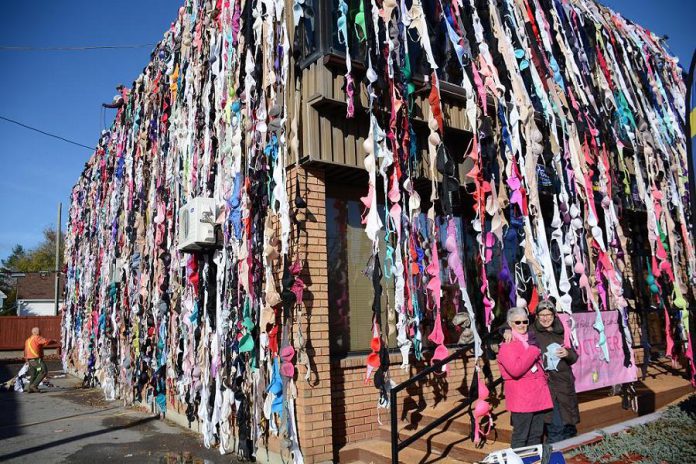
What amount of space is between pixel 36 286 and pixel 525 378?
48742mm

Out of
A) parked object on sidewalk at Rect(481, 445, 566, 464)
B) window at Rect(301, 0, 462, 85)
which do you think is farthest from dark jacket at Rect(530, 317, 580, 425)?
window at Rect(301, 0, 462, 85)

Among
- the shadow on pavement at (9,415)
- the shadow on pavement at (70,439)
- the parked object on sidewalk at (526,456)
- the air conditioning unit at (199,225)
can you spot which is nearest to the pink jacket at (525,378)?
the parked object on sidewalk at (526,456)

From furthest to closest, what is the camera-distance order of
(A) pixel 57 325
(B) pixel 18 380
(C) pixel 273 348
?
(A) pixel 57 325
(B) pixel 18 380
(C) pixel 273 348

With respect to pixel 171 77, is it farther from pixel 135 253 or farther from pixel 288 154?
pixel 288 154

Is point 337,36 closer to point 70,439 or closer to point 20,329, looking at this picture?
point 70,439

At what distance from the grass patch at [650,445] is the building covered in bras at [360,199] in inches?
50.6

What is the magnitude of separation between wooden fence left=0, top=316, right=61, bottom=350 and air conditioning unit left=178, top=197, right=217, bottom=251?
24.6 m

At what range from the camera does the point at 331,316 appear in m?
6.12

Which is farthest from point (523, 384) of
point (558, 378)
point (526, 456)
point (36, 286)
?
point (36, 286)

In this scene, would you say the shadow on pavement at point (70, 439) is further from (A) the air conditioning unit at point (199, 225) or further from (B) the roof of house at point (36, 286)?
(B) the roof of house at point (36, 286)

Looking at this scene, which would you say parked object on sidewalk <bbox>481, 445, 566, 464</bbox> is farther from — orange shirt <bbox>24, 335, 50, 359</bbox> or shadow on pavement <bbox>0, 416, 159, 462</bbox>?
orange shirt <bbox>24, 335, 50, 359</bbox>

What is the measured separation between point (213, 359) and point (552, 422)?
3981 mm

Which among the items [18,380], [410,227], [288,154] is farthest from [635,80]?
[18,380]

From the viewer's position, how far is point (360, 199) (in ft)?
21.9
